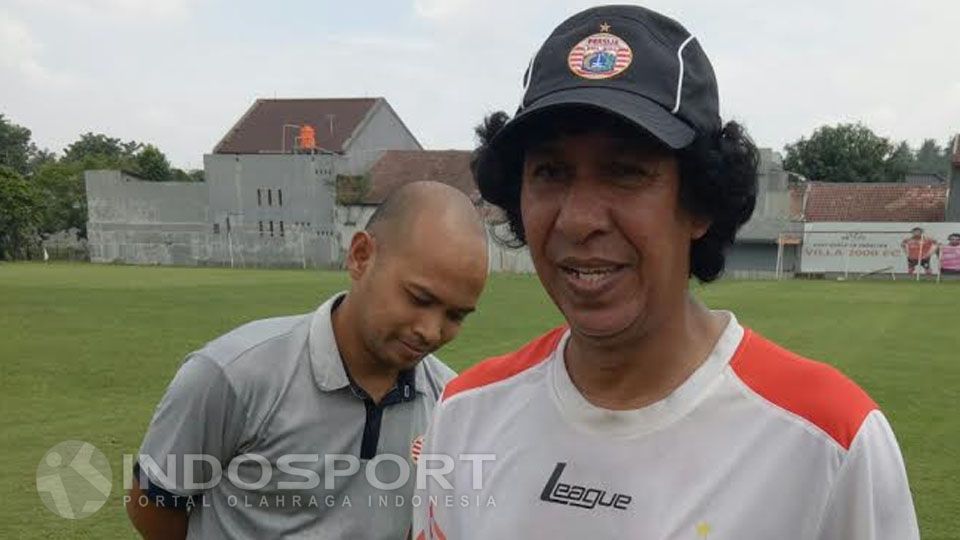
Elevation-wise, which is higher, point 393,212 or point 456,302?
point 393,212

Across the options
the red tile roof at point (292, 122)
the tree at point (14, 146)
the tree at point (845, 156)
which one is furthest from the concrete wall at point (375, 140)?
the tree at point (14, 146)

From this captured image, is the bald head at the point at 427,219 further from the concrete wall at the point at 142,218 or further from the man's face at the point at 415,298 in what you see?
the concrete wall at the point at 142,218

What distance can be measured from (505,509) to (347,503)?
45.5 inches

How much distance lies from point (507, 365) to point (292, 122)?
53700mm

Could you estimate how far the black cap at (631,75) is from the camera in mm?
1577

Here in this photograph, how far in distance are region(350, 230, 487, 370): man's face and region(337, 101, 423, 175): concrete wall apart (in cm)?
4337

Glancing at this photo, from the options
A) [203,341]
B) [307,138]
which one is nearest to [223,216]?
[307,138]

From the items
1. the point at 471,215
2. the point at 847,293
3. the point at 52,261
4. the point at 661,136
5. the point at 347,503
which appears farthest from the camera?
the point at 52,261

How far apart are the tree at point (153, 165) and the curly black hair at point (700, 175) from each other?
59.8 meters

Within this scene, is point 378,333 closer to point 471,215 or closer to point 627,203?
point 471,215

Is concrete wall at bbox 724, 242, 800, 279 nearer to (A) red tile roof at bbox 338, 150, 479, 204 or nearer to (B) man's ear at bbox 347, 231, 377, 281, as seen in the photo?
(A) red tile roof at bbox 338, 150, 479, 204

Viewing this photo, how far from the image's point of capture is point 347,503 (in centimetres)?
287

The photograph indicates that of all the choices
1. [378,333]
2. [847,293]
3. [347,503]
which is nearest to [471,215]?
[378,333]

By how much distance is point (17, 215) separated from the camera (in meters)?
48.7
